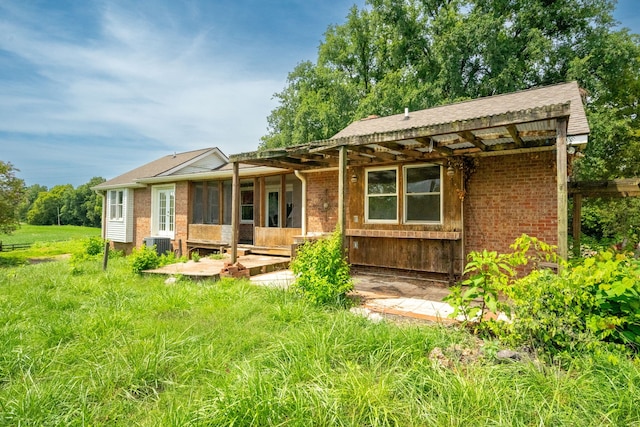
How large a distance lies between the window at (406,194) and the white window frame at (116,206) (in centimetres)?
1334

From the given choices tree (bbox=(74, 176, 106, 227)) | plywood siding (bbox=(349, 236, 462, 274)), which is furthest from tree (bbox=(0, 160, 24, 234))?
tree (bbox=(74, 176, 106, 227))

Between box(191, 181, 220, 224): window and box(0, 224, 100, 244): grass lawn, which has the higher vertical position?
box(191, 181, 220, 224): window

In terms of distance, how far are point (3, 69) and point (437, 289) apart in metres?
17.3

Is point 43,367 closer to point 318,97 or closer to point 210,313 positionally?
point 210,313

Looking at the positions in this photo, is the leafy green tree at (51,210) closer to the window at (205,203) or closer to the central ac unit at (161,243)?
the central ac unit at (161,243)

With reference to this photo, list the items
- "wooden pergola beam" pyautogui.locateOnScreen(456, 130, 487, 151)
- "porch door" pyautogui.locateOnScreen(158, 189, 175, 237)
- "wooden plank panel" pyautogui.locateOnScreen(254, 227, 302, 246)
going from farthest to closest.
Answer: "porch door" pyautogui.locateOnScreen(158, 189, 175, 237) → "wooden plank panel" pyautogui.locateOnScreen(254, 227, 302, 246) → "wooden pergola beam" pyautogui.locateOnScreen(456, 130, 487, 151)

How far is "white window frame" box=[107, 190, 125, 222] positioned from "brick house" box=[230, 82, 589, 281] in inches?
A: 455

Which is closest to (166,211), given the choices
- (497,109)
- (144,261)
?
(144,261)

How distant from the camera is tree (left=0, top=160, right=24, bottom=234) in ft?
54.1

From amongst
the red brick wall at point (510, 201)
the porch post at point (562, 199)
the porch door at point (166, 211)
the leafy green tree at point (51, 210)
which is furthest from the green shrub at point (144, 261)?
the leafy green tree at point (51, 210)

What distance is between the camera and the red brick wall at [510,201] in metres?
6.33

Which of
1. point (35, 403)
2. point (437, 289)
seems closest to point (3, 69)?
point (35, 403)

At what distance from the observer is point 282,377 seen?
2900 millimetres

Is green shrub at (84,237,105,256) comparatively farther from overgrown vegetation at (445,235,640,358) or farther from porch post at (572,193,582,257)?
porch post at (572,193,582,257)
